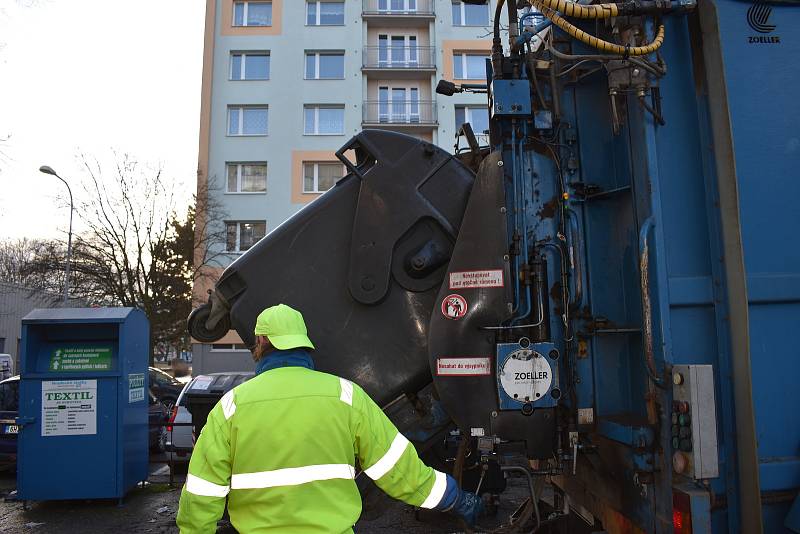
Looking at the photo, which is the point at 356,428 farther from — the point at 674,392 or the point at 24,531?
the point at 24,531

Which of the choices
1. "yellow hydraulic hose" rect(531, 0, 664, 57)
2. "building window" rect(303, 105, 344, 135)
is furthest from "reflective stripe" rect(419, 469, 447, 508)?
"building window" rect(303, 105, 344, 135)

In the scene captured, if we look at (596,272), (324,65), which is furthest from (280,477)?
(324,65)

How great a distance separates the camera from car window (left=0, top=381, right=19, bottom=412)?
27.5ft

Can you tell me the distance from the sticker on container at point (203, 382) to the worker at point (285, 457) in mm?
7015

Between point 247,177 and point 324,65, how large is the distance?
590 centimetres

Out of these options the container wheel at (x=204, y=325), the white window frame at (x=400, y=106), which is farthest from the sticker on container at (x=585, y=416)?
the white window frame at (x=400, y=106)

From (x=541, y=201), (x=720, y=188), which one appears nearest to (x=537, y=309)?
(x=541, y=201)

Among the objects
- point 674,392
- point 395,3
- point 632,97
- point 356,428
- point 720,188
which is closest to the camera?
point 356,428

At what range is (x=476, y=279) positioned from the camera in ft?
9.23

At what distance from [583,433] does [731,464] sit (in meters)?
0.61

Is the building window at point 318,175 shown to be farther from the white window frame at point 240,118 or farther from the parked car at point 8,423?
the parked car at point 8,423

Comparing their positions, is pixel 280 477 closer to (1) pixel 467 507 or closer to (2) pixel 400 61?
(1) pixel 467 507

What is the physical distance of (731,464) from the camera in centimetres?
235

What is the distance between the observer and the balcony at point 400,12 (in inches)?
1054
